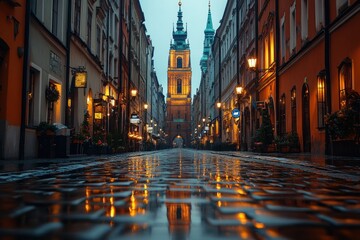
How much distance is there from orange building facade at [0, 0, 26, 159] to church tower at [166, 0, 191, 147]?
5070 inches

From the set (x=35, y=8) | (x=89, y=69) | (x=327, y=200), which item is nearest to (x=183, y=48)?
(x=89, y=69)

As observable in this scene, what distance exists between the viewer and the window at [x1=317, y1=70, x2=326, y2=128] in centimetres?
1798

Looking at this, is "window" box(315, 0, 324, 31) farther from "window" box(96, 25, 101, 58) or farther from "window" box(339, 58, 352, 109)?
"window" box(96, 25, 101, 58)

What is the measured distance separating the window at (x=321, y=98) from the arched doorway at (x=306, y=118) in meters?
2.18

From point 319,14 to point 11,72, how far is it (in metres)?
12.7

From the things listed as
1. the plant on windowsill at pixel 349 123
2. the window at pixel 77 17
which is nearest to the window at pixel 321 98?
the plant on windowsill at pixel 349 123

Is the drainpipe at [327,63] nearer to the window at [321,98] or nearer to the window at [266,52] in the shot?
the window at [321,98]

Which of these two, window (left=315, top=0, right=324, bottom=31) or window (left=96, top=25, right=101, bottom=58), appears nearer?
window (left=315, top=0, right=324, bottom=31)

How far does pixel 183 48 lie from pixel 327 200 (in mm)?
143898

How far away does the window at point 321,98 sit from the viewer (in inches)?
708

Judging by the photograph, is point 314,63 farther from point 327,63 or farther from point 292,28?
point 292,28

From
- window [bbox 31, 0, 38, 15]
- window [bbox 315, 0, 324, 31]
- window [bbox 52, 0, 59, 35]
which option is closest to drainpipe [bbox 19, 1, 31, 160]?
window [bbox 31, 0, 38, 15]

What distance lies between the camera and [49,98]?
54.6 ft

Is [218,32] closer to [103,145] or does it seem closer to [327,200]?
[103,145]
